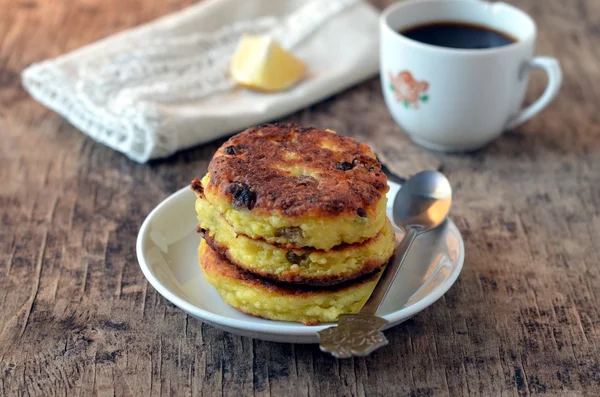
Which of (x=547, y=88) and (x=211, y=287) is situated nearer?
(x=211, y=287)

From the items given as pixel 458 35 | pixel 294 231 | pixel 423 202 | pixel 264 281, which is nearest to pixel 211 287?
pixel 264 281

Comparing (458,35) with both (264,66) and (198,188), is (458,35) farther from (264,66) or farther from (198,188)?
(198,188)

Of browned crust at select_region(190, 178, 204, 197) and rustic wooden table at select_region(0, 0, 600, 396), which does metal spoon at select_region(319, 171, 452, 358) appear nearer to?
rustic wooden table at select_region(0, 0, 600, 396)

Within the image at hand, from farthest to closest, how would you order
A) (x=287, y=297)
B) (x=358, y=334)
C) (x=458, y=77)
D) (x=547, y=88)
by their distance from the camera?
1. (x=547, y=88)
2. (x=458, y=77)
3. (x=287, y=297)
4. (x=358, y=334)

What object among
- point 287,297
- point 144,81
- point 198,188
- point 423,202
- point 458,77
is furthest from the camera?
point 144,81

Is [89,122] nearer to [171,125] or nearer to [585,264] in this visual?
[171,125]

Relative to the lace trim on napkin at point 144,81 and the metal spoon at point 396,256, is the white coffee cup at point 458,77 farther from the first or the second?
the lace trim on napkin at point 144,81

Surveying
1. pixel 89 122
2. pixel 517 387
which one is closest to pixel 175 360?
pixel 517 387
